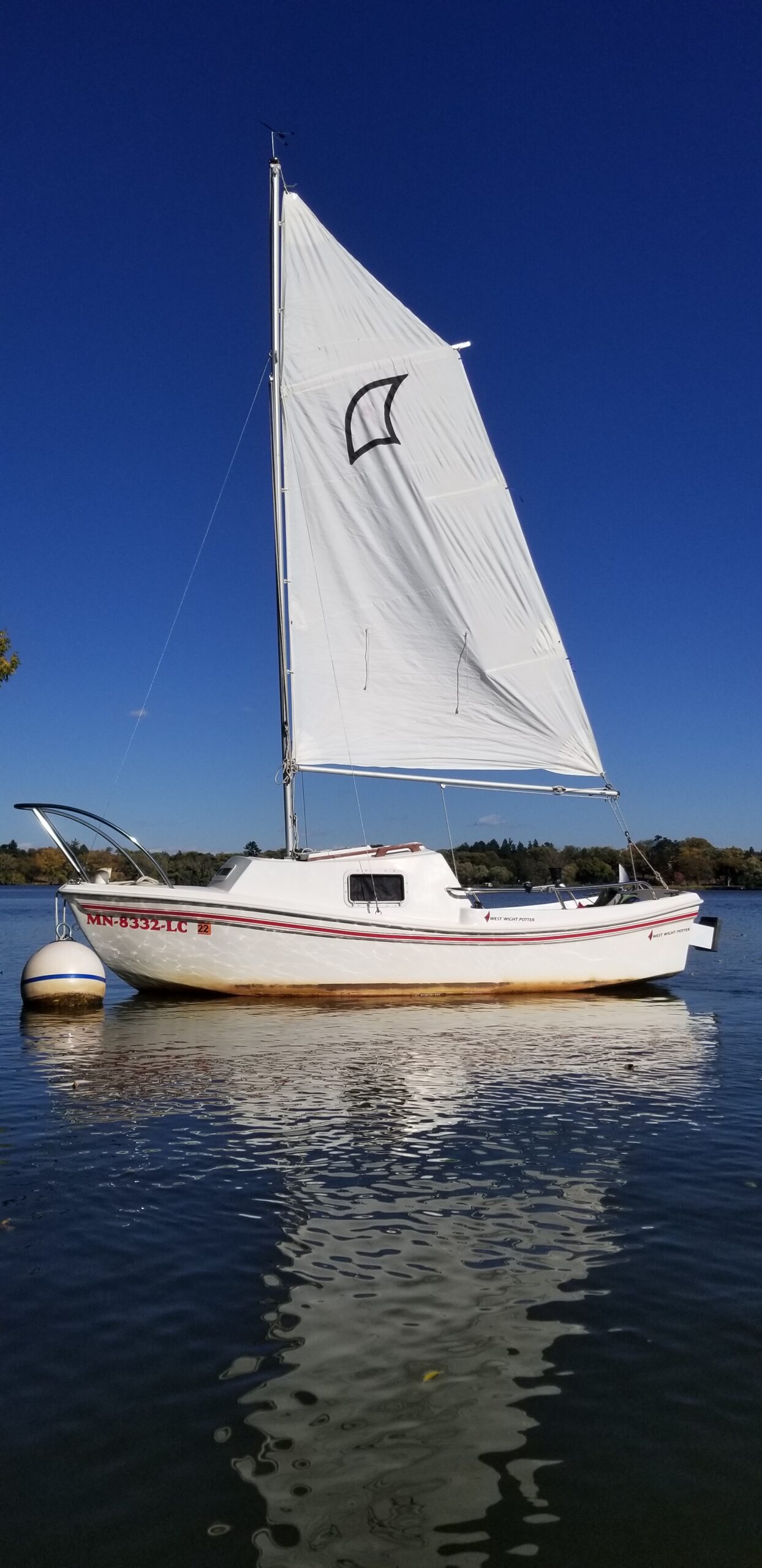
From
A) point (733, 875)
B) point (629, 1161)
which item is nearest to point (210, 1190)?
point (629, 1161)

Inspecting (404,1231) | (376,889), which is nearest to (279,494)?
(376,889)

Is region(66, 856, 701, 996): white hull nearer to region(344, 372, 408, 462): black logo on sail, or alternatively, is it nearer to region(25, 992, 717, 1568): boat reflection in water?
region(25, 992, 717, 1568): boat reflection in water

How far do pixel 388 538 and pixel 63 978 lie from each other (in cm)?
1208

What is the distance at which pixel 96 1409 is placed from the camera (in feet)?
17.6

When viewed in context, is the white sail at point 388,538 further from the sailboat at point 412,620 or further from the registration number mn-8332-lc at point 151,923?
the registration number mn-8332-lc at point 151,923

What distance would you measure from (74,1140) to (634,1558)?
7.81 m

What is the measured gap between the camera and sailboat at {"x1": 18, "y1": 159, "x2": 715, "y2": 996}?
22.5m

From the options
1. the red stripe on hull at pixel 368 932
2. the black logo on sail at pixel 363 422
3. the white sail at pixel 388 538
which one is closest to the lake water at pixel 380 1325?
the red stripe on hull at pixel 368 932

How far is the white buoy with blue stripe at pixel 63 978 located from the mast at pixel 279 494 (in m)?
4.86

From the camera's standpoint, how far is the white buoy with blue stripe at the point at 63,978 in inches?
831

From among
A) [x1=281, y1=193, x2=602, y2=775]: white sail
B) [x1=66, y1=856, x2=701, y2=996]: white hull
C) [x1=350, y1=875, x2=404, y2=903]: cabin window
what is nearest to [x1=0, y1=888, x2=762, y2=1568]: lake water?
[x1=66, y1=856, x2=701, y2=996]: white hull

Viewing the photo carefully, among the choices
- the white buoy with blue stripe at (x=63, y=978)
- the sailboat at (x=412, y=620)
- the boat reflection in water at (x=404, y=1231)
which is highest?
the sailboat at (x=412, y=620)

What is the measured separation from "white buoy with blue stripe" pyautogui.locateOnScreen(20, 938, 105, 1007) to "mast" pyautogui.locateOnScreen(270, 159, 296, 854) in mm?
4860

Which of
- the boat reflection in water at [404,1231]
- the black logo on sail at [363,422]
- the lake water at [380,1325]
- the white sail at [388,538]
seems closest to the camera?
the lake water at [380,1325]
